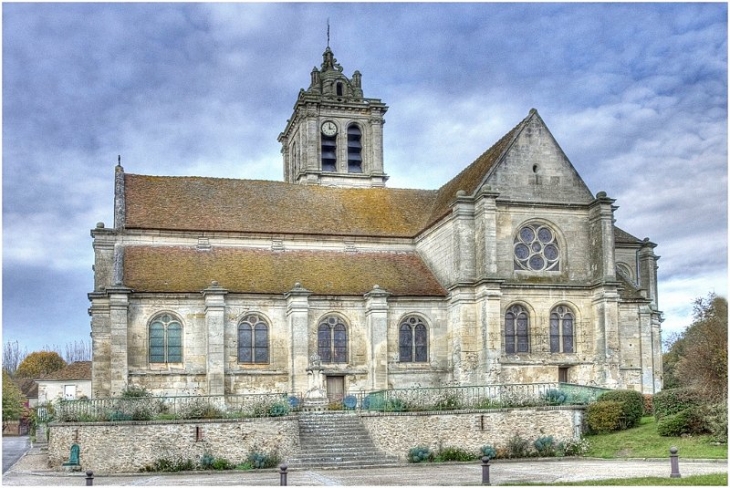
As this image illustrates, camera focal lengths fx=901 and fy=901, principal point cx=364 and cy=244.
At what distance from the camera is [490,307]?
1447 inches

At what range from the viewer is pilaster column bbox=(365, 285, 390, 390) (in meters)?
37.3

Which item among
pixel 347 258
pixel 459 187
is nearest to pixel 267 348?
pixel 347 258

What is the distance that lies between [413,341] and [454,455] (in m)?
9.21

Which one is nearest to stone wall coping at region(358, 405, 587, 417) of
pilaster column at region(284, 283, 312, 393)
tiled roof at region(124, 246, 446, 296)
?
pilaster column at region(284, 283, 312, 393)

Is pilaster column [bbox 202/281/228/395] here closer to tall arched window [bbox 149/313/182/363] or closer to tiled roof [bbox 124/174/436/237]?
tall arched window [bbox 149/313/182/363]

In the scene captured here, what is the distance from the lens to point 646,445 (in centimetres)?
2791

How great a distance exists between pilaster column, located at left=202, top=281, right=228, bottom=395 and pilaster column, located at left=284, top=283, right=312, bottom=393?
2811 mm

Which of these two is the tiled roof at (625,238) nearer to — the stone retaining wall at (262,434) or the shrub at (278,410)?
the stone retaining wall at (262,434)

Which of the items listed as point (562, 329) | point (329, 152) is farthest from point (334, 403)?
point (329, 152)

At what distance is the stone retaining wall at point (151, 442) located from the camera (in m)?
28.1

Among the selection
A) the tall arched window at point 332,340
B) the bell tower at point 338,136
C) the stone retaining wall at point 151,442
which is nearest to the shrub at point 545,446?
the stone retaining wall at point 151,442

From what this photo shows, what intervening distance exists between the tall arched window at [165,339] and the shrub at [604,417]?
16.4 metres

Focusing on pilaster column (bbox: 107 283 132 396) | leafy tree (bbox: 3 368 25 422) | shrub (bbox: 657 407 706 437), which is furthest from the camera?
leafy tree (bbox: 3 368 25 422)

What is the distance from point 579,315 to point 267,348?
13367 mm
